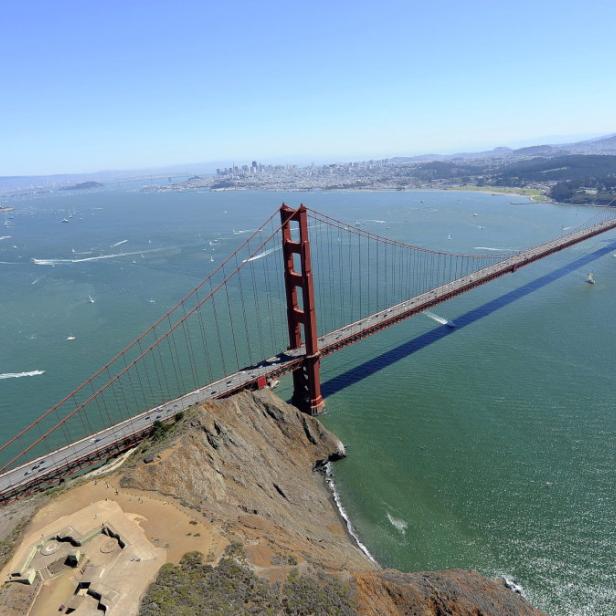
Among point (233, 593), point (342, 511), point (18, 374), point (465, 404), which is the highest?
point (233, 593)

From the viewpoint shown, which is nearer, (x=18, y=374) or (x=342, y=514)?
(x=342, y=514)

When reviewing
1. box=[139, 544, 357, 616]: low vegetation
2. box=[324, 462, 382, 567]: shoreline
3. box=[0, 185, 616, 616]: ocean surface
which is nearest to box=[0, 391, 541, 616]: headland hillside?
box=[139, 544, 357, 616]: low vegetation

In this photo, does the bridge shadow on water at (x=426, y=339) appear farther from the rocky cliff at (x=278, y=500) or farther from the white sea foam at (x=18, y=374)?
the white sea foam at (x=18, y=374)

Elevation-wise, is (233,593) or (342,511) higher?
(233,593)

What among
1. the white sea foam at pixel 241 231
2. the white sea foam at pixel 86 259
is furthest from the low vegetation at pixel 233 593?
the white sea foam at pixel 241 231

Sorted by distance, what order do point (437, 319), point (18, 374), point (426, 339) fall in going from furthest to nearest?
point (437, 319), point (426, 339), point (18, 374)

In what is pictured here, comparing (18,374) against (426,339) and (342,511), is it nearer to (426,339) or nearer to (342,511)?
(342,511)

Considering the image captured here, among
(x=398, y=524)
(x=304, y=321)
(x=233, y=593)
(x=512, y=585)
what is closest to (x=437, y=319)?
(x=304, y=321)
